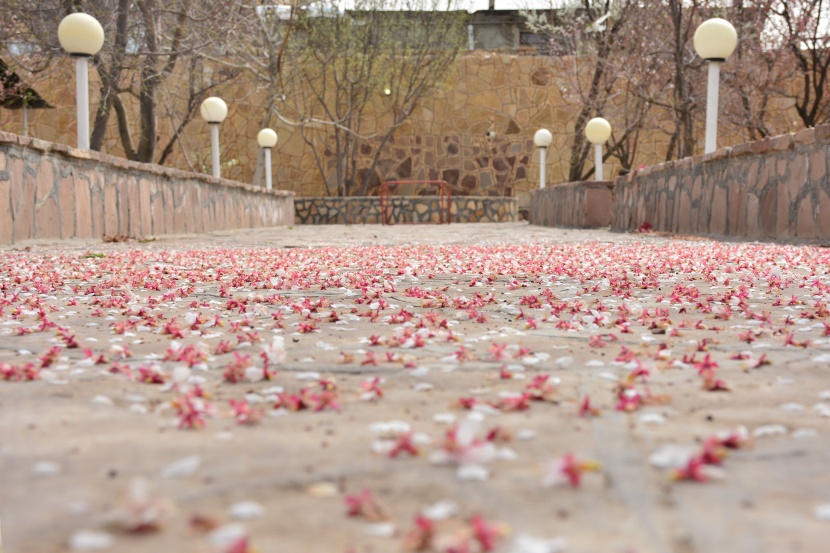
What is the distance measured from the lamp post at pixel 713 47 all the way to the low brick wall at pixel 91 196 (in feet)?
22.8

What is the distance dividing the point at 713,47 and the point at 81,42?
750 cm

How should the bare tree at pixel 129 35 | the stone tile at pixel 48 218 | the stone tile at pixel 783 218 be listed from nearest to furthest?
the stone tile at pixel 48 218, the stone tile at pixel 783 218, the bare tree at pixel 129 35

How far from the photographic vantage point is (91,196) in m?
8.25

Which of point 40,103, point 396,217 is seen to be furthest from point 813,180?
point 40,103

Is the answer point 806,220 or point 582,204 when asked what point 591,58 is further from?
point 806,220

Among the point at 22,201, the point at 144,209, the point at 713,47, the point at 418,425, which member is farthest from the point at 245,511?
the point at 713,47

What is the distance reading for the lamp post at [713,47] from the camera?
9633 millimetres

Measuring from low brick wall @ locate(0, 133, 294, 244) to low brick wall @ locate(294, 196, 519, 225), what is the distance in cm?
816

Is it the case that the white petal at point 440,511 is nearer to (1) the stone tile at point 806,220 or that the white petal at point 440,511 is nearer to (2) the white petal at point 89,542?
(2) the white petal at point 89,542

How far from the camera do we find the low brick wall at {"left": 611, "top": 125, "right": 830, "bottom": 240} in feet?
22.9

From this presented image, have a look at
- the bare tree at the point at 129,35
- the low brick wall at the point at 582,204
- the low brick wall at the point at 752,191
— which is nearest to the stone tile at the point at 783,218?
the low brick wall at the point at 752,191

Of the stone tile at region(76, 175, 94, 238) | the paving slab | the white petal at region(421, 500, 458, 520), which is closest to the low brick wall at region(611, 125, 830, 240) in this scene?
the paving slab

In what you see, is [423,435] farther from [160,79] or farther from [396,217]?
[396,217]

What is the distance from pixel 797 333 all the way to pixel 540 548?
1959mm
